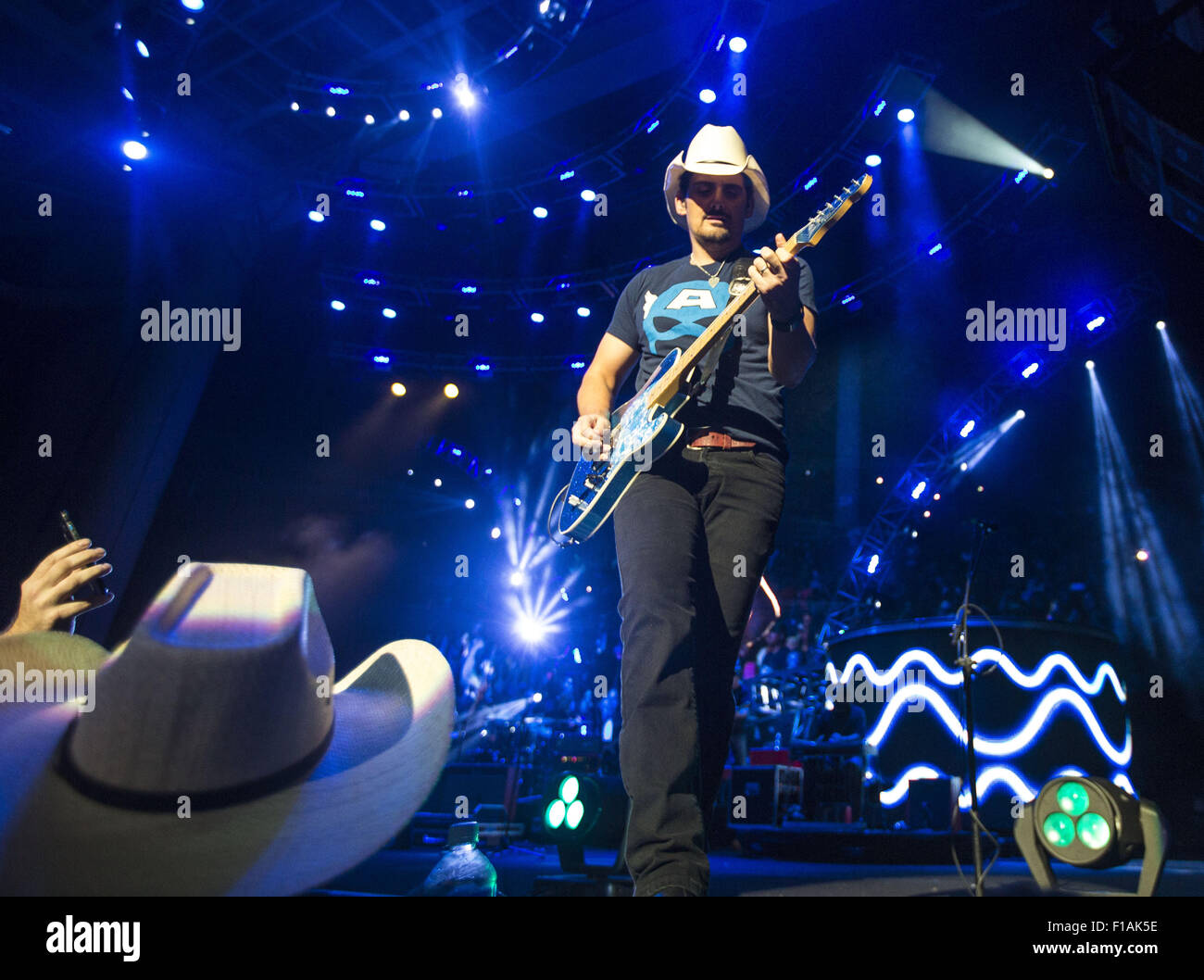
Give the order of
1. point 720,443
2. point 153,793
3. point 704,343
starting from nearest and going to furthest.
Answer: point 153,793, point 720,443, point 704,343

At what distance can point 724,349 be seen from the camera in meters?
2.82

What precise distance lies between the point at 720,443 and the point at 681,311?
606 mm

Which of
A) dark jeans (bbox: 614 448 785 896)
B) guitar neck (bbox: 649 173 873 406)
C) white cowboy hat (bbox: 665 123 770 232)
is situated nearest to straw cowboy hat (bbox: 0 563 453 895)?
dark jeans (bbox: 614 448 785 896)

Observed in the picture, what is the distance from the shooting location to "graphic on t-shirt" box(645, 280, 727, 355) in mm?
2877

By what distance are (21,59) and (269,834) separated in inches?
393

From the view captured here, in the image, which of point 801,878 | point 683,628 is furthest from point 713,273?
point 801,878

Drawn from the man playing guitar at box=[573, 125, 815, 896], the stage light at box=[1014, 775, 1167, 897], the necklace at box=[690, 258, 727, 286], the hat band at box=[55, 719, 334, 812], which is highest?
the necklace at box=[690, 258, 727, 286]

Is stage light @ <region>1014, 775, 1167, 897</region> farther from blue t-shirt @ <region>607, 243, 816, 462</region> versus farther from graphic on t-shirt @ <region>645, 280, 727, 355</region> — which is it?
graphic on t-shirt @ <region>645, 280, 727, 355</region>

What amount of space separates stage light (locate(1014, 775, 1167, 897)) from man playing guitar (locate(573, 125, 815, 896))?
1.31 metres

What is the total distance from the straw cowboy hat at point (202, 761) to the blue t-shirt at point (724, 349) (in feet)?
4.84

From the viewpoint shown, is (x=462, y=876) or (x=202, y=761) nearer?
(x=202, y=761)

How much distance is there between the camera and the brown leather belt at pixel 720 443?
2637 millimetres

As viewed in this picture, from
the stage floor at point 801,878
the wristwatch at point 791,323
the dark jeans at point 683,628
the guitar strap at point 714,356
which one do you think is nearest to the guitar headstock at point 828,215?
the guitar strap at point 714,356

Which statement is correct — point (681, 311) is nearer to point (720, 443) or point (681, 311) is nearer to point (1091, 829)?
point (720, 443)
